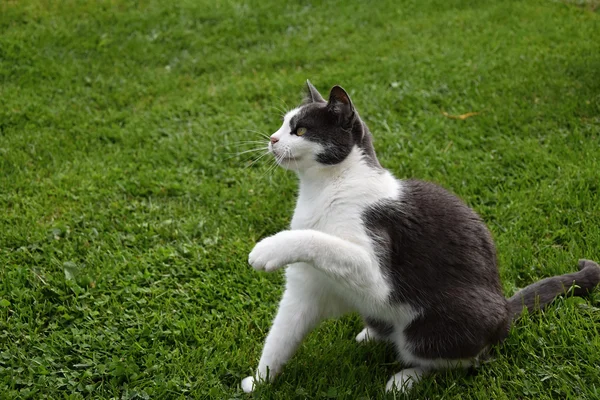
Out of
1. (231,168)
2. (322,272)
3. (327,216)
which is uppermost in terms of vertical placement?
(327,216)

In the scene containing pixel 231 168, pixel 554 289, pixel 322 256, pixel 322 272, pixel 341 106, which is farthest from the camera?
pixel 231 168

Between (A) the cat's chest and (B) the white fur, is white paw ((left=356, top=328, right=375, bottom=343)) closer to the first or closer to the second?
(B) the white fur

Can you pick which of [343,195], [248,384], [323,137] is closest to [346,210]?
[343,195]

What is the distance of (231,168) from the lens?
4.67 metres

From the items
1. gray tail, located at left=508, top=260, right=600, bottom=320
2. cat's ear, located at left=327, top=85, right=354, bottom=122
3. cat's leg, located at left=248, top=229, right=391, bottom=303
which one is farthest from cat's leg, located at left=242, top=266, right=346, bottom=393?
gray tail, located at left=508, top=260, right=600, bottom=320

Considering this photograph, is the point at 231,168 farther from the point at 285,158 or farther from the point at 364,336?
the point at 364,336

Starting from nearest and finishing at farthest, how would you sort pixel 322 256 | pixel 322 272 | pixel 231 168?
pixel 322 256, pixel 322 272, pixel 231 168

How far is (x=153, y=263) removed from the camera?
360 centimetres

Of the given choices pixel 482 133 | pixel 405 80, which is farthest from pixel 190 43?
pixel 482 133

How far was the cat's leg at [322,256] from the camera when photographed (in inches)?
94.0

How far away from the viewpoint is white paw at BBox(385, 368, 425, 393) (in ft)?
9.01

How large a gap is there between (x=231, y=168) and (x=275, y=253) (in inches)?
93.0

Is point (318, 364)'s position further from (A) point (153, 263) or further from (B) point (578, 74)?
(B) point (578, 74)

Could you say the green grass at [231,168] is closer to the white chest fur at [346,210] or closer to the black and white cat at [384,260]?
the black and white cat at [384,260]
